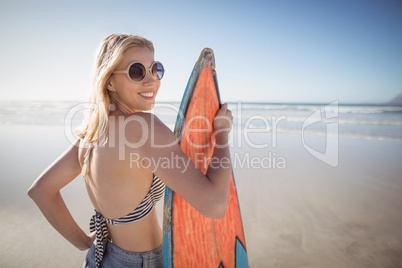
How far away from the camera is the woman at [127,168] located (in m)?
0.95

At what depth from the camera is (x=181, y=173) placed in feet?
3.01

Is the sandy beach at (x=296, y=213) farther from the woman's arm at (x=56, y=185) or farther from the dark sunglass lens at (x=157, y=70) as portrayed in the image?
the dark sunglass lens at (x=157, y=70)

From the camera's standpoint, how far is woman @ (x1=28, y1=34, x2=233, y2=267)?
0.95 metres

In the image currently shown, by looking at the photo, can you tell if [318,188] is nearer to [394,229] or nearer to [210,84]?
[394,229]

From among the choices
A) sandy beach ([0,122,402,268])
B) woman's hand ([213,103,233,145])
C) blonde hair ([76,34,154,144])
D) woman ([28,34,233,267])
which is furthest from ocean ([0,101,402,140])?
sandy beach ([0,122,402,268])

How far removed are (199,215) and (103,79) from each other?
3.27ft

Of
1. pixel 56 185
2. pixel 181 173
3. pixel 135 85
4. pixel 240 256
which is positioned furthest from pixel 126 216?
pixel 240 256

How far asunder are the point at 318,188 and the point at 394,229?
123 centimetres

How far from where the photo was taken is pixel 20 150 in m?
6.27

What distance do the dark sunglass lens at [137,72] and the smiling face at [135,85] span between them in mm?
21

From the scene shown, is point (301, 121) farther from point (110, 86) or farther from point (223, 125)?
point (110, 86)

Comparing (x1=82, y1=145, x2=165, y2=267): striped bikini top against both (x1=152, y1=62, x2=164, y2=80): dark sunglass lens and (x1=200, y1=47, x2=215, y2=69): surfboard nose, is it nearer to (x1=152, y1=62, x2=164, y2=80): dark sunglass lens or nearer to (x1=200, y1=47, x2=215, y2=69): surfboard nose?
(x1=152, y1=62, x2=164, y2=80): dark sunglass lens

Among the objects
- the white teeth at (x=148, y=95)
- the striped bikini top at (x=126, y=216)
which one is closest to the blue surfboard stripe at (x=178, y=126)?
the striped bikini top at (x=126, y=216)

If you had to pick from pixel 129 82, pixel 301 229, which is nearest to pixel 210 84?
pixel 129 82
